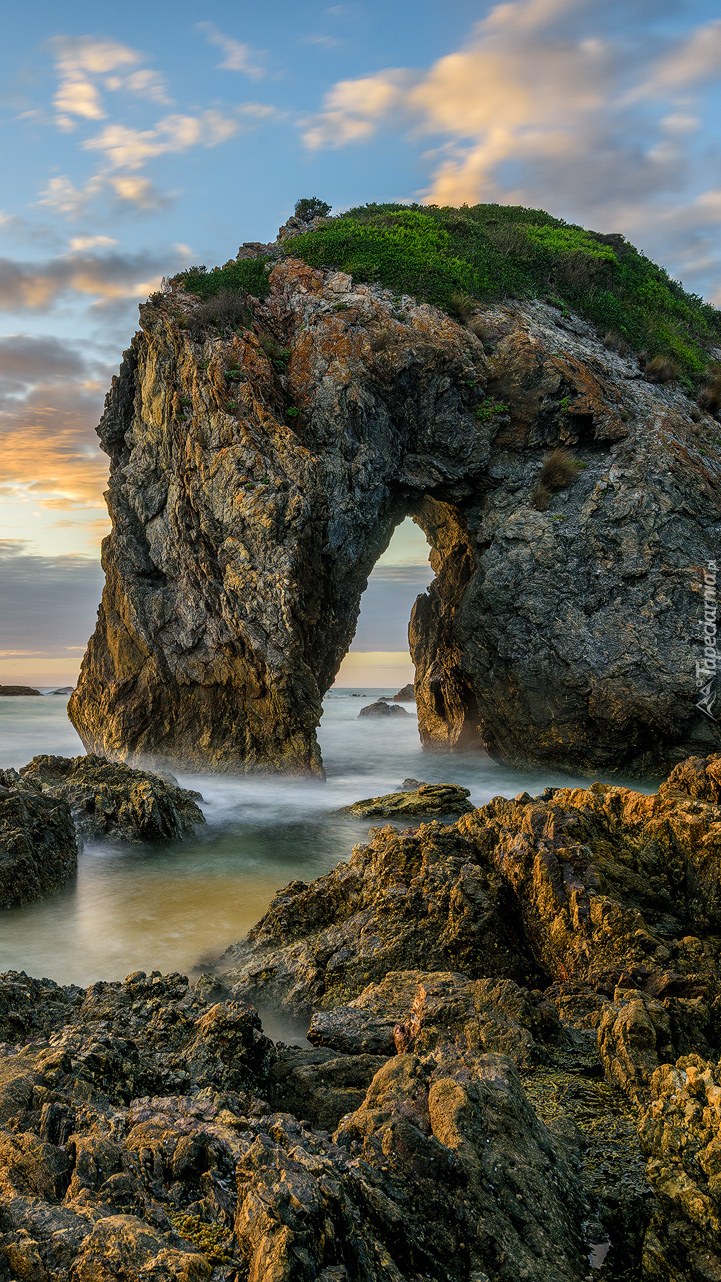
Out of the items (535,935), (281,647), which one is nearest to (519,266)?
(281,647)

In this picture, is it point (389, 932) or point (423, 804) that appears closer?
point (389, 932)

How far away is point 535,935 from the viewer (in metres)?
5.62

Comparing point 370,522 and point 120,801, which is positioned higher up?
point 370,522

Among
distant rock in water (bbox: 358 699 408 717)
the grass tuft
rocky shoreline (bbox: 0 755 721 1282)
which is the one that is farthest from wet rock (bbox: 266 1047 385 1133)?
distant rock in water (bbox: 358 699 408 717)

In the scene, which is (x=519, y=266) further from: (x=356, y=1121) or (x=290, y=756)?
(x=356, y=1121)

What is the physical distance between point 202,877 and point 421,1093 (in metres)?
7.44

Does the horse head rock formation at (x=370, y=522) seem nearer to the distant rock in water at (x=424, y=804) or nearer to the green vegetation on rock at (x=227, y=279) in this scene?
the green vegetation on rock at (x=227, y=279)

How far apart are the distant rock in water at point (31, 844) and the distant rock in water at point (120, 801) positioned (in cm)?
114

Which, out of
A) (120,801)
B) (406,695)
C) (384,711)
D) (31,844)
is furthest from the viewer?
(406,695)

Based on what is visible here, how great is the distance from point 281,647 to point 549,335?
11751mm

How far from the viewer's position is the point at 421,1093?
3039 mm

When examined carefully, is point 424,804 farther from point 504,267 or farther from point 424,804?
point 504,267

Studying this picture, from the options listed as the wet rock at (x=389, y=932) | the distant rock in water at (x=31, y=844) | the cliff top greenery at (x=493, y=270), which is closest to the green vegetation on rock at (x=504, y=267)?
the cliff top greenery at (x=493, y=270)

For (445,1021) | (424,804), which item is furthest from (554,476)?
(445,1021)
